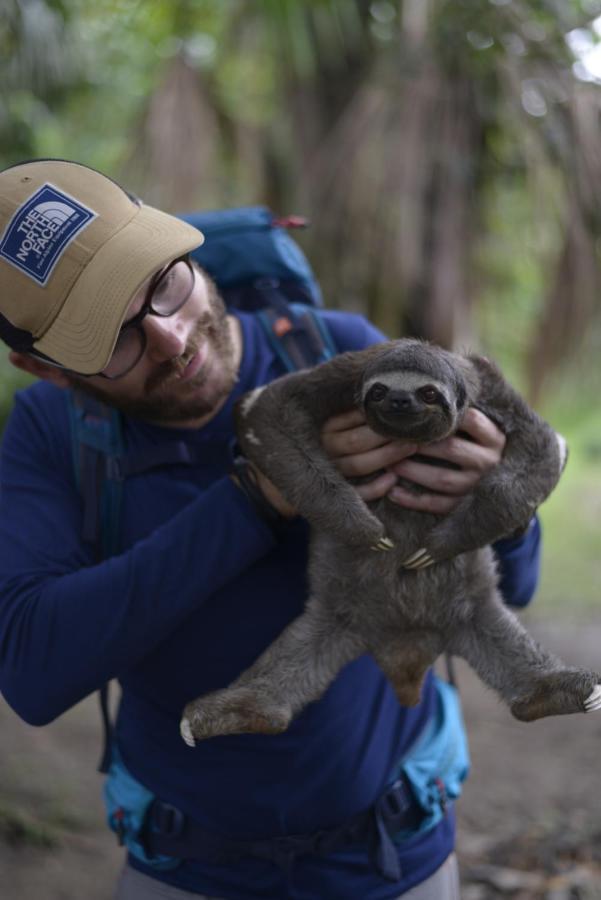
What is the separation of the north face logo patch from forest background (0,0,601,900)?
222 cm

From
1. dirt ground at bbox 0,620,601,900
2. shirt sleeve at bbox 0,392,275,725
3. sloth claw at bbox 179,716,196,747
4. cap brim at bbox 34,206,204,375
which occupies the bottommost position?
dirt ground at bbox 0,620,601,900

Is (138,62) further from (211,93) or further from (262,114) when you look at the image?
(211,93)

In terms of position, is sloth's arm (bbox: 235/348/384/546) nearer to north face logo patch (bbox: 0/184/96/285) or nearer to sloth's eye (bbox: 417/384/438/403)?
sloth's eye (bbox: 417/384/438/403)

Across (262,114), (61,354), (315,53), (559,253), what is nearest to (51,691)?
(61,354)

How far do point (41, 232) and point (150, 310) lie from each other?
0.85 feet

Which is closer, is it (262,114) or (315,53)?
(315,53)

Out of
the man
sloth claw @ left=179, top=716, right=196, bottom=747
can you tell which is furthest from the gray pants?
sloth claw @ left=179, top=716, right=196, bottom=747

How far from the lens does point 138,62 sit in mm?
8102

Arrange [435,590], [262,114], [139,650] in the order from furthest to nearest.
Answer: [262,114]
[435,590]
[139,650]

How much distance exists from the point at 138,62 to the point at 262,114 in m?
3.04

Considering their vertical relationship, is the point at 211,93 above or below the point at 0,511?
above

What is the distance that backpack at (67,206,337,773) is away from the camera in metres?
1.90

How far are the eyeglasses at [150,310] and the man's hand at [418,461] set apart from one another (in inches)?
17.2

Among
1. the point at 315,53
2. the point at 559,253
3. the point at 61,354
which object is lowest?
the point at 559,253
